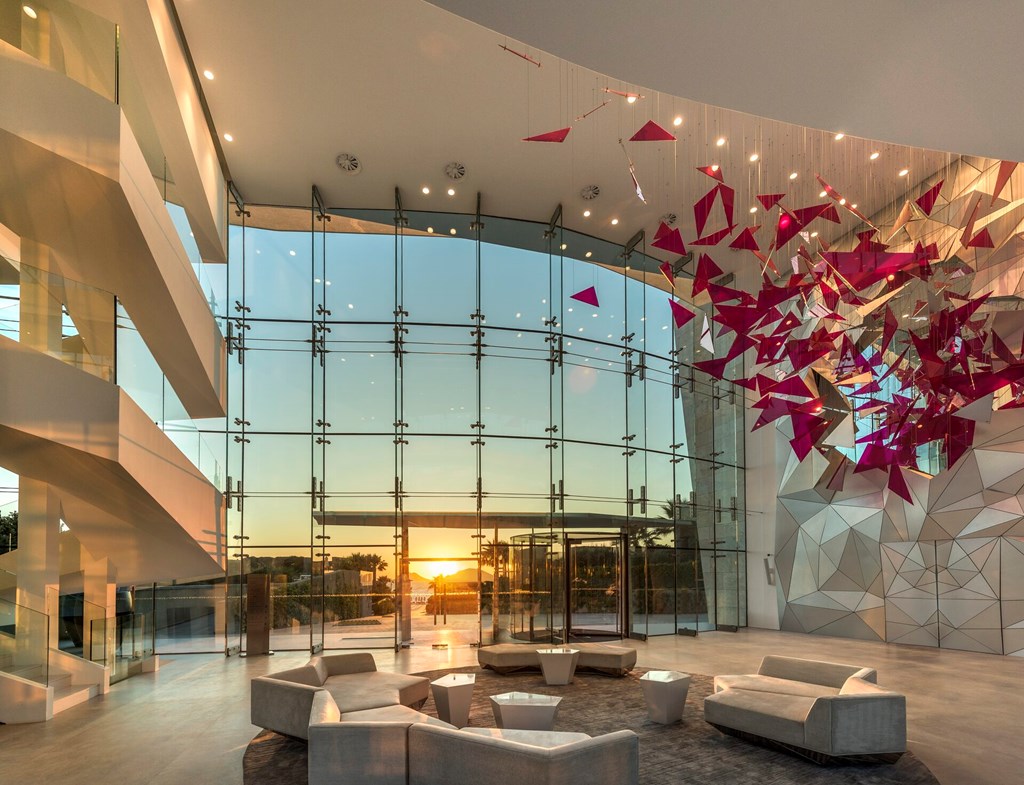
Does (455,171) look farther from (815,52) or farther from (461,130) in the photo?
(815,52)

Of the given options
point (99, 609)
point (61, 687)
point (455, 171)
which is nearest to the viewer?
point (61, 687)

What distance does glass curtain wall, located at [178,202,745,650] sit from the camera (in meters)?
14.3

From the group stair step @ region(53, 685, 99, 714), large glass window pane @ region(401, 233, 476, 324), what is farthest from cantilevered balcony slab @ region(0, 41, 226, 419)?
large glass window pane @ region(401, 233, 476, 324)

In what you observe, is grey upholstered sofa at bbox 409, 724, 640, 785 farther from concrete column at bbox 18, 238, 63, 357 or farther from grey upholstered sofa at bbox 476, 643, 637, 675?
concrete column at bbox 18, 238, 63, 357

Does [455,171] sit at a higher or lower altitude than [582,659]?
higher

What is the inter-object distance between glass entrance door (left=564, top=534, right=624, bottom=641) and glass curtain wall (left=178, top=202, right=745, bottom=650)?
0.04 metres

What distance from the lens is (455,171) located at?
13789 millimetres

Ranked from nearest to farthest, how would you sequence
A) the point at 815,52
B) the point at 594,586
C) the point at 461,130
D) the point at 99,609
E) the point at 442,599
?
the point at 815,52 → the point at 99,609 → the point at 461,130 → the point at 442,599 → the point at 594,586

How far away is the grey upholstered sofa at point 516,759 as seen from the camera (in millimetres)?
4895

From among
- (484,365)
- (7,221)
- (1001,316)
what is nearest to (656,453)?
(484,365)

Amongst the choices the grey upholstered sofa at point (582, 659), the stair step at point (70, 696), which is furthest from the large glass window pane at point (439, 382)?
the stair step at point (70, 696)

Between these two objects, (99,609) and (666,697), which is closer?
(666,697)

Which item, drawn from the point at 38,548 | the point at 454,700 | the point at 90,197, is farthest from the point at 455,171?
the point at 454,700

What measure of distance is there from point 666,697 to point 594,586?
8.03 m
